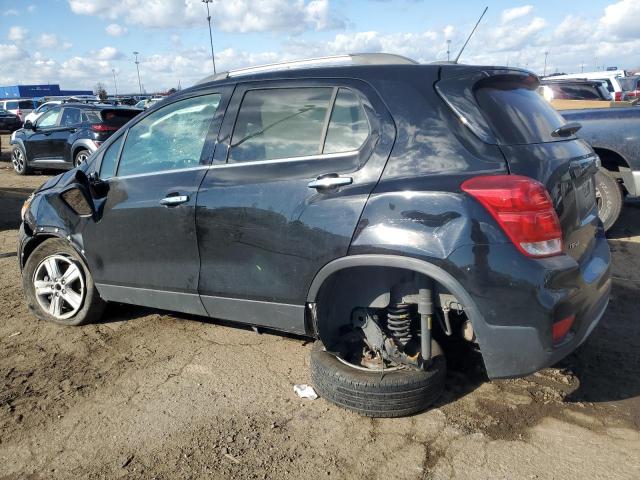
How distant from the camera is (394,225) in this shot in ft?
9.06

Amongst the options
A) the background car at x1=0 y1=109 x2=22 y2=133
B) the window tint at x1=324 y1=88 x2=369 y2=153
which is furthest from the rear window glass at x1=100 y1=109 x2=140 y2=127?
the background car at x1=0 y1=109 x2=22 y2=133

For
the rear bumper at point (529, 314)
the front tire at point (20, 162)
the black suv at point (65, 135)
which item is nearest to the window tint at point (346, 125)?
the rear bumper at point (529, 314)

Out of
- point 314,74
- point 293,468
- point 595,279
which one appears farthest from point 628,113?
point 293,468

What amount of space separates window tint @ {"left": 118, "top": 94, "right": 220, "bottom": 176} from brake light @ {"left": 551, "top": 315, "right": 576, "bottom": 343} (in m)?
2.33

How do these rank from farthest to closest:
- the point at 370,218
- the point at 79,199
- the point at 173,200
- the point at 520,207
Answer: the point at 79,199
the point at 173,200
the point at 370,218
the point at 520,207

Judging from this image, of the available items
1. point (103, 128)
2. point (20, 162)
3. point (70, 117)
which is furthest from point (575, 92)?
point (20, 162)

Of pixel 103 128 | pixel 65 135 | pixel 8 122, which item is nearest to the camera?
pixel 103 128

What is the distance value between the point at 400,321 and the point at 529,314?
2.44ft

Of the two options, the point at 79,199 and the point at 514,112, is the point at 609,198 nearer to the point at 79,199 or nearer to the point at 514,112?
the point at 514,112

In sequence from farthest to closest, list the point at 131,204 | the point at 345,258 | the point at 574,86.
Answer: the point at 574,86 < the point at 131,204 < the point at 345,258

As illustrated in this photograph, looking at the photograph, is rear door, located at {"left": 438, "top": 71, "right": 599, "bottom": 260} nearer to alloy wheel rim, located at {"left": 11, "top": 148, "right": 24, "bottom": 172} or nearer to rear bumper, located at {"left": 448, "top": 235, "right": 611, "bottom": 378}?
rear bumper, located at {"left": 448, "top": 235, "right": 611, "bottom": 378}

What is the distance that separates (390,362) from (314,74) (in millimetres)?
1725

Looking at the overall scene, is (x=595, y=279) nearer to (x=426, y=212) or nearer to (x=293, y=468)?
(x=426, y=212)

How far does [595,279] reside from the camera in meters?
2.97
